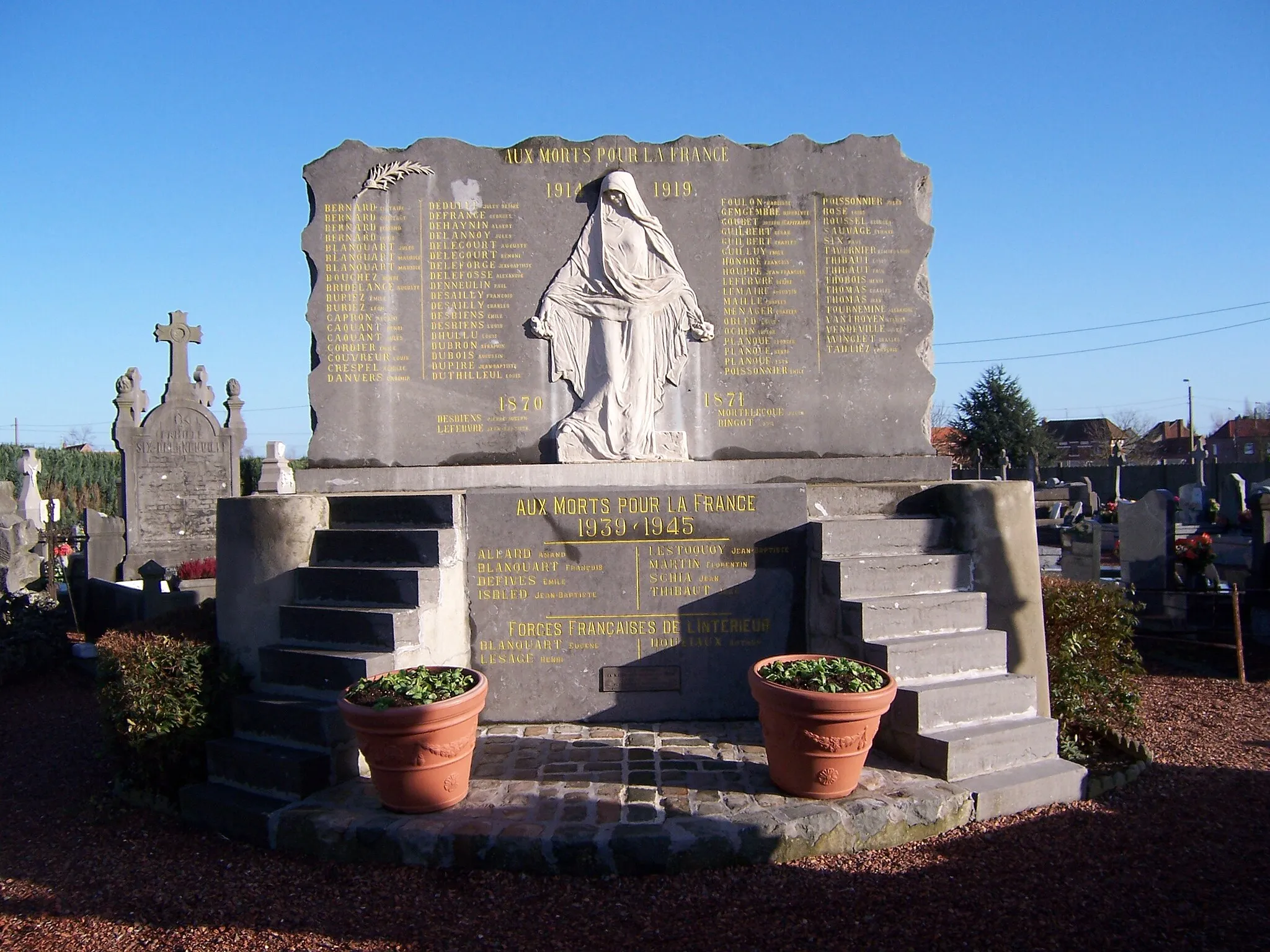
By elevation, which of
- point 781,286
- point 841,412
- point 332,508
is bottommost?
point 332,508

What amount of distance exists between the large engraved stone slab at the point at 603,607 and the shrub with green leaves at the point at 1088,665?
2.21 m

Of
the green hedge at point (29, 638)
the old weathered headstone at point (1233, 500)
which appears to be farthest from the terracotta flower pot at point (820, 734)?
the old weathered headstone at point (1233, 500)

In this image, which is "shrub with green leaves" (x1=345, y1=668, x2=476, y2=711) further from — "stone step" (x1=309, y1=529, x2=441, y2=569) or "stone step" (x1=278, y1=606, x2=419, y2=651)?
"stone step" (x1=309, y1=529, x2=441, y2=569)

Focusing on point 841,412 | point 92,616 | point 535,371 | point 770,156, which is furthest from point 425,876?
point 92,616

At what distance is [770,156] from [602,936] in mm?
5979

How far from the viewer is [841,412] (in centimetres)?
683

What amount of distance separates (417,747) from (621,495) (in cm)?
230

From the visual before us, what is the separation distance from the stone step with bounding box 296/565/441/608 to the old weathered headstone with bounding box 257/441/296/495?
27.5 feet

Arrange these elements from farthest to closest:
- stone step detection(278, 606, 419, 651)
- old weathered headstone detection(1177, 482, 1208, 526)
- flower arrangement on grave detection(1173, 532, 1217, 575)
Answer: old weathered headstone detection(1177, 482, 1208, 526) < flower arrangement on grave detection(1173, 532, 1217, 575) < stone step detection(278, 606, 419, 651)

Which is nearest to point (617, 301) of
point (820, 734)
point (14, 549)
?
point (820, 734)

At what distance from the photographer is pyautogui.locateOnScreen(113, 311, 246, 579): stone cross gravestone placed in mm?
14477

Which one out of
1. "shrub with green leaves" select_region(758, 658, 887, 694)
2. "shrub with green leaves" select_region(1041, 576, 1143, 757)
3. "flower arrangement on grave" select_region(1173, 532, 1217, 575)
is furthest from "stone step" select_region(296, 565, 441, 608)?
"flower arrangement on grave" select_region(1173, 532, 1217, 575)

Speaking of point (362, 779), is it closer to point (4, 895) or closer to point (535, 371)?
point (4, 895)

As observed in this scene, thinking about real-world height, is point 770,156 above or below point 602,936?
above
